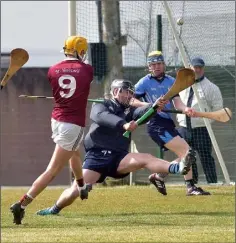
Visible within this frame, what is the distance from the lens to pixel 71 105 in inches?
463

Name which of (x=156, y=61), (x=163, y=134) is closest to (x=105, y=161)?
(x=163, y=134)

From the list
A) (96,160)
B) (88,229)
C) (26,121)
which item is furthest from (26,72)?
(88,229)

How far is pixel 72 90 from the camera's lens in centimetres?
1177

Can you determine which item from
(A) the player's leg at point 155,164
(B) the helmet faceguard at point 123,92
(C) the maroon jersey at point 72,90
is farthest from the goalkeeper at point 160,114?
(C) the maroon jersey at point 72,90

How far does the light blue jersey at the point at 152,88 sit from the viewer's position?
14508 mm

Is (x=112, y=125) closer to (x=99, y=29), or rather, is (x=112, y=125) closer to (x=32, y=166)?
(x=99, y=29)

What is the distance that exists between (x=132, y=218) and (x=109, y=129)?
3.58ft

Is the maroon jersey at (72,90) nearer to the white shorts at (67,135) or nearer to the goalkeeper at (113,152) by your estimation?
the white shorts at (67,135)

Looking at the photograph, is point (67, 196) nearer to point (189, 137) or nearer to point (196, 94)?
point (196, 94)

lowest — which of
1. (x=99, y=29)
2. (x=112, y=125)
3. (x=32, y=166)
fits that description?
(x=32, y=166)

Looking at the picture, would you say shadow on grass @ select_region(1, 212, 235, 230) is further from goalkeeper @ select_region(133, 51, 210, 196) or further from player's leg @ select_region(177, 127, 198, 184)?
player's leg @ select_region(177, 127, 198, 184)

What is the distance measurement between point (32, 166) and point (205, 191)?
8.22 metres

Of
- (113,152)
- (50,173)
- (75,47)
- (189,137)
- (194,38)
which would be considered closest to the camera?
(50,173)

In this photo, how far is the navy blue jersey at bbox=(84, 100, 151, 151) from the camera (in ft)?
40.5
